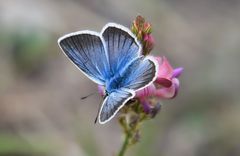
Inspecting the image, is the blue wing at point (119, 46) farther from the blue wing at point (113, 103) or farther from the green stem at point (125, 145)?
the green stem at point (125, 145)

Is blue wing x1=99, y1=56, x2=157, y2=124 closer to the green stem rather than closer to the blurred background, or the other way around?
the green stem

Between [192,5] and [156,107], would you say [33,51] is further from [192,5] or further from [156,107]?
[156,107]

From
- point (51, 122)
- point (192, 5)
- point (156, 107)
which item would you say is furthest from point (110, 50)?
point (192, 5)

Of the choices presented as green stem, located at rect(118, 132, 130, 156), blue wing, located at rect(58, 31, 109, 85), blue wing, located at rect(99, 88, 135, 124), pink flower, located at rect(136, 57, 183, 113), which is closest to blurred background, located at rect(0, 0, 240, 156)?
green stem, located at rect(118, 132, 130, 156)

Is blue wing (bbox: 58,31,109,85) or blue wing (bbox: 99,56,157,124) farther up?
blue wing (bbox: 58,31,109,85)

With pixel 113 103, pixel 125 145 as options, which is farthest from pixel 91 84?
pixel 113 103

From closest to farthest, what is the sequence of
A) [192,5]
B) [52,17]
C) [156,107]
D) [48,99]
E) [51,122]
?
[156,107] → [51,122] → [48,99] → [52,17] → [192,5]

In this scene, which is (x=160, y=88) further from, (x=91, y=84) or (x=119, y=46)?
(x=91, y=84)
